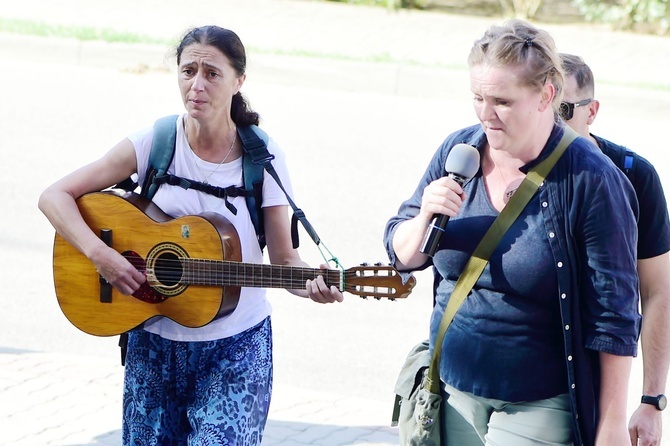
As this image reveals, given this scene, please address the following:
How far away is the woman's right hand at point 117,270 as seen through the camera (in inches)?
166

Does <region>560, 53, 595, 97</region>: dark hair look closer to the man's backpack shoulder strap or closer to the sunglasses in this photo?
the sunglasses

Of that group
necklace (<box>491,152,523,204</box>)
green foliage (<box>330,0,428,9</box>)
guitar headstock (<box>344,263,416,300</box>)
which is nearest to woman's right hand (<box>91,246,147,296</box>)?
guitar headstock (<box>344,263,416,300</box>)

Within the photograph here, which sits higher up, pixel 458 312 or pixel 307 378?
pixel 458 312

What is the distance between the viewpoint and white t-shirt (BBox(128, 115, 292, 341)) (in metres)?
4.10

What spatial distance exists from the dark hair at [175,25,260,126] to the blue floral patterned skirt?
0.81 metres

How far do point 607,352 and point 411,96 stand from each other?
9547 millimetres

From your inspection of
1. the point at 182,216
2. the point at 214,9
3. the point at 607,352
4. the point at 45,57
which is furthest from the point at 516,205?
the point at 214,9

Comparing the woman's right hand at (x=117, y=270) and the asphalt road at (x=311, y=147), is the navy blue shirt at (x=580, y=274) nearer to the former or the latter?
the woman's right hand at (x=117, y=270)

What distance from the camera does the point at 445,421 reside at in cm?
345

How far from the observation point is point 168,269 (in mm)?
4219

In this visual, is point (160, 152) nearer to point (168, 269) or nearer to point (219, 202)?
point (219, 202)

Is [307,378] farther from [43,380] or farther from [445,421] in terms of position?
[445,421]

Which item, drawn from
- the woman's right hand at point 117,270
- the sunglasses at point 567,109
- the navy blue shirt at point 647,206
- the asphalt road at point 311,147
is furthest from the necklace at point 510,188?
the asphalt road at point 311,147

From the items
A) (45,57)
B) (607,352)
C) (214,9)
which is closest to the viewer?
(607,352)
